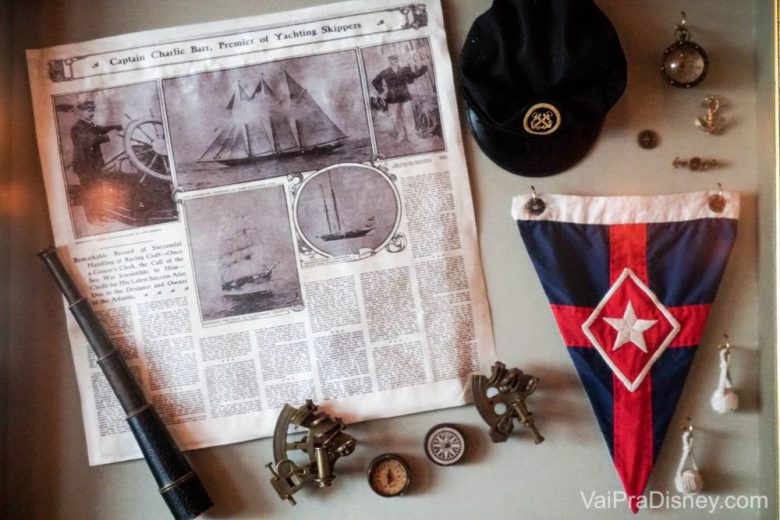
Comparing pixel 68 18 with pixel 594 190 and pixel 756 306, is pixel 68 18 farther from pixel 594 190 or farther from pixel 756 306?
pixel 756 306

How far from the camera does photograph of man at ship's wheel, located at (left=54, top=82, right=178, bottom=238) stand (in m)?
1.17

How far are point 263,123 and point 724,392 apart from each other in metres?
1.02

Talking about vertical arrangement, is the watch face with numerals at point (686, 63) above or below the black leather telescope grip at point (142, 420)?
above

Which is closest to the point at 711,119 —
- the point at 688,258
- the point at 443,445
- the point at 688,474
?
the point at 688,258

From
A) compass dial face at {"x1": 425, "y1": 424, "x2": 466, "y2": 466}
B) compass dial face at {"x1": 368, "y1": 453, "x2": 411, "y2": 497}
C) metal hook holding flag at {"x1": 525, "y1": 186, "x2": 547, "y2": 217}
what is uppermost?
metal hook holding flag at {"x1": 525, "y1": 186, "x2": 547, "y2": 217}

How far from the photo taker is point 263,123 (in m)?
1.17

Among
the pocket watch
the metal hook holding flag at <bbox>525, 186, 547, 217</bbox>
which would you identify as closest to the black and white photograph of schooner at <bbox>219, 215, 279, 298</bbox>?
the metal hook holding flag at <bbox>525, 186, 547, 217</bbox>

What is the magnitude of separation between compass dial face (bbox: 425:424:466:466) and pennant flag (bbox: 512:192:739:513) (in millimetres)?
273

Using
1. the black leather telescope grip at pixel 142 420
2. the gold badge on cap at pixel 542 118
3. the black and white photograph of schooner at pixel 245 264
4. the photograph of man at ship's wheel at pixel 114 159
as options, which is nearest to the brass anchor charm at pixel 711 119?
the gold badge on cap at pixel 542 118

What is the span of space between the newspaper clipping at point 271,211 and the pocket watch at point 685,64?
0.42 m

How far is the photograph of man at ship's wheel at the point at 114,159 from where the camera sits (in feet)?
3.84

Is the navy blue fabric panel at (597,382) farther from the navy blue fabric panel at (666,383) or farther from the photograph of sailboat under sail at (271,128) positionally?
the photograph of sailboat under sail at (271,128)

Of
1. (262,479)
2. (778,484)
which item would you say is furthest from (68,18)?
(778,484)

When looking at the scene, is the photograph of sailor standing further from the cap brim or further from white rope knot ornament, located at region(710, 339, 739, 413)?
white rope knot ornament, located at region(710, 339, 739, 413)
